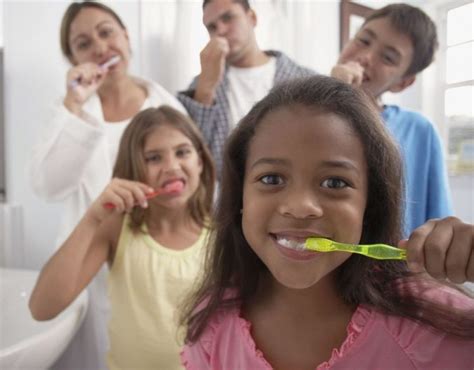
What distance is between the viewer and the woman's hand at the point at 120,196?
16.8 inches

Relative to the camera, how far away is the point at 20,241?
1.76 ft

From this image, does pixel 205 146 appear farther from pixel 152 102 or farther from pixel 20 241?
pixel 20 241

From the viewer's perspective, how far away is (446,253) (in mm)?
224

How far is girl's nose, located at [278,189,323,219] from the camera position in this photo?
251 millimetres

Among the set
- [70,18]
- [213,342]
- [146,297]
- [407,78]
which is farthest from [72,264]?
[407,78]

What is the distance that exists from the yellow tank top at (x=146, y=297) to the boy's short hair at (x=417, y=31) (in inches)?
12.9

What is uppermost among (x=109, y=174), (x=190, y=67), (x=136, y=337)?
(x=190, y=67)

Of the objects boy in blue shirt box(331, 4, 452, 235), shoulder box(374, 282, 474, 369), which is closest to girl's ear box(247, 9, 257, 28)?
boy in blue shirt box(331, 4, 452, 235)

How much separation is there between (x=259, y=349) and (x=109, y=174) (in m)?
0.27

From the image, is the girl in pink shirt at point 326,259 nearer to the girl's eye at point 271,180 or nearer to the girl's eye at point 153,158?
the girl's eye at point 271,180

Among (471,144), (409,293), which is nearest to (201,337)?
(409,293)

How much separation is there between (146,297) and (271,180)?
0.26 m

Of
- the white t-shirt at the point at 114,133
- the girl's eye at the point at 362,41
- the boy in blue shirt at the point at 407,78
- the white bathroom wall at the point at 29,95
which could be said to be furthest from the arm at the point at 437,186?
the white bathroom wall at the point at 29,95

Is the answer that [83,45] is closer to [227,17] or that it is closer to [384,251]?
[227,17]
